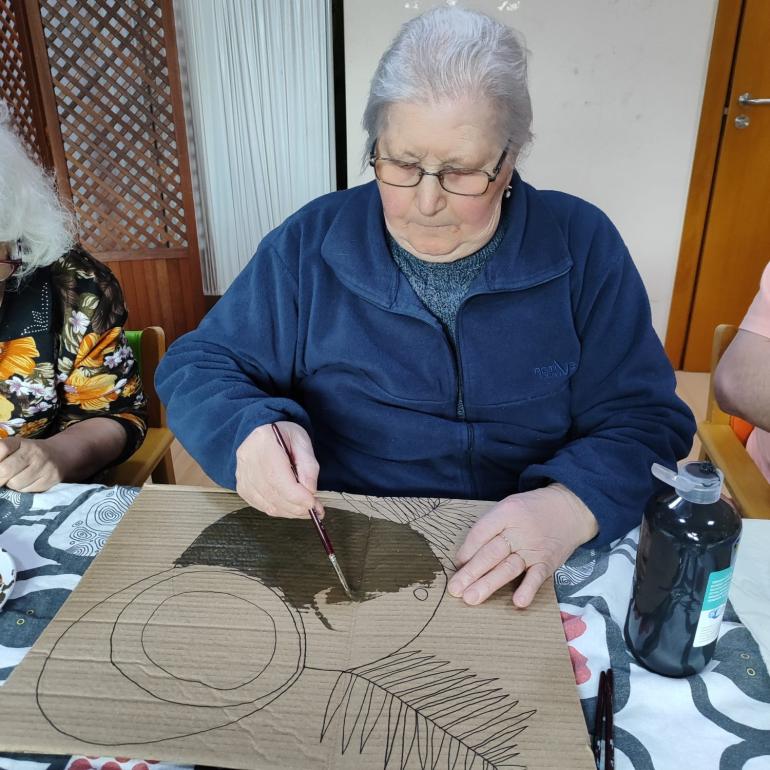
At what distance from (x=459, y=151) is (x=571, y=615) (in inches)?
22.2

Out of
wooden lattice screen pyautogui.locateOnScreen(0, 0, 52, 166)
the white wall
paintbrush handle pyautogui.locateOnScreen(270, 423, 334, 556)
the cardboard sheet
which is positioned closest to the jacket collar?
paintbrush handle pyautogui.locateOnScreen(270, 423, 334, 556)

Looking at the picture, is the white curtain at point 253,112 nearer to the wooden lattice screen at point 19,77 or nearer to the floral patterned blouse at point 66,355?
the wooden lattice screen at point 19,77

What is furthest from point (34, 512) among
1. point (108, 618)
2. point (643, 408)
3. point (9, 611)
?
point (643, 408)

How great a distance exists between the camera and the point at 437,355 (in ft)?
3.25

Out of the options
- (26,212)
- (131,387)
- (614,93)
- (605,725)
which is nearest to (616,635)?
(605,725)

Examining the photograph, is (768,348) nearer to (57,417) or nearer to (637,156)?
(57,417)

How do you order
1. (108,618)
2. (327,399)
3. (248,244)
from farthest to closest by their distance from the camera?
(248,244)
(327,399)
(108,618)

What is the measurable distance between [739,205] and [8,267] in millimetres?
2991

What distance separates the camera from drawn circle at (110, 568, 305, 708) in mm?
572

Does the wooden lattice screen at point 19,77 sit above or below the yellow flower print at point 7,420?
above

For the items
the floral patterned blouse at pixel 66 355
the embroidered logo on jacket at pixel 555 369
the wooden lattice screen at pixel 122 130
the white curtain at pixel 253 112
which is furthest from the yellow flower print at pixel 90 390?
the white curtain at pixel 253 112

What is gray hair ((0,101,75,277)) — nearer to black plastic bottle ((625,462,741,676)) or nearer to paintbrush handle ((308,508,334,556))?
paintbrush handle ((308,508,334,556))

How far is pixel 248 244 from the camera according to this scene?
379 cm

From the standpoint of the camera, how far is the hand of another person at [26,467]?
91cm
